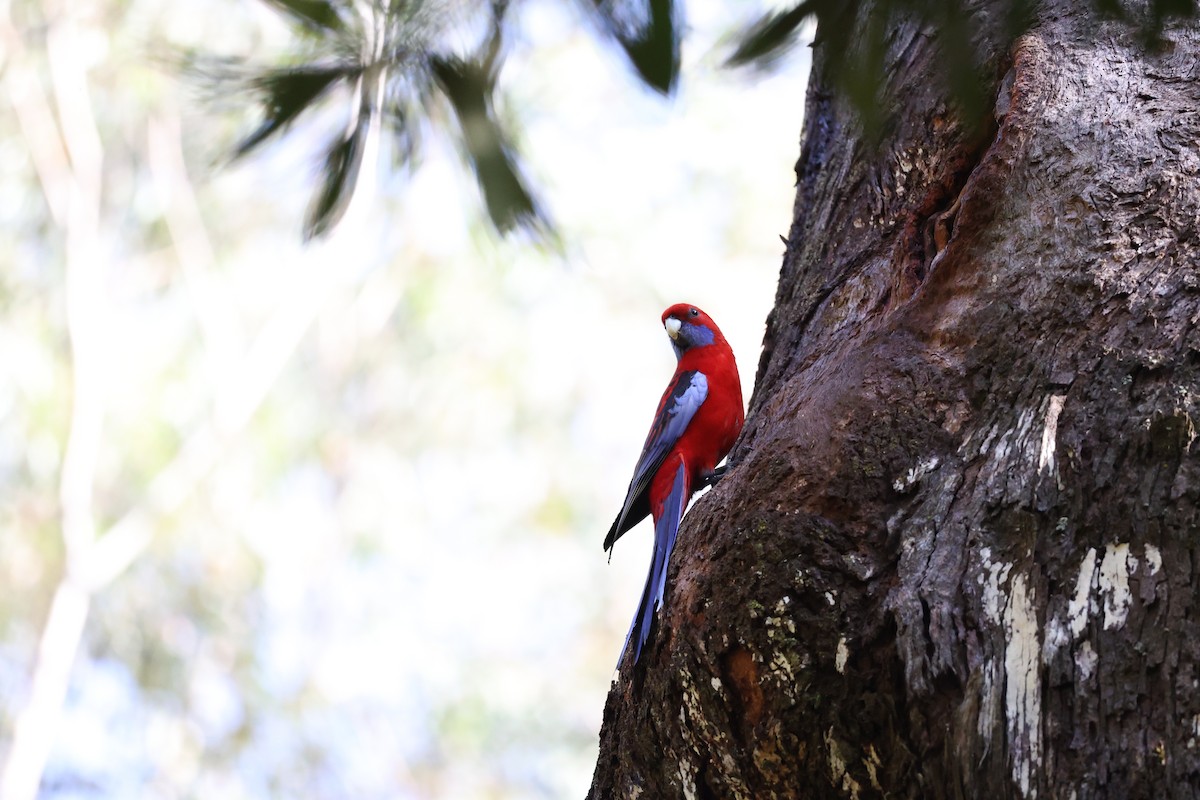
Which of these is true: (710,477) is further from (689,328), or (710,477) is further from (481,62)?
(481,62)

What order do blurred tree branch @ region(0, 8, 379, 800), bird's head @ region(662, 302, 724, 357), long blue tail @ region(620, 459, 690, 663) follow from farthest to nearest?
blurred tree branch @ region(0, 8, 379, 800)
bird's head @ region(662, 302, 724, 357)
long blue tail @ region(620, 459, 690, 663)

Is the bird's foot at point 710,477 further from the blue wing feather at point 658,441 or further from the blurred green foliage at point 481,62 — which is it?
the blurred green foliage at point 481,62

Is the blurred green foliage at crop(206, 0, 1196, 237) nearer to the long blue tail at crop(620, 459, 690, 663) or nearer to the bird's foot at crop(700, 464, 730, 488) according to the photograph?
A: the long blue tail at crop(620, 459, 690, 663)

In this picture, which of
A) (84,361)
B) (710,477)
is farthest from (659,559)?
(84,361)

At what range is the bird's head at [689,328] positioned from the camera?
14.8 ft

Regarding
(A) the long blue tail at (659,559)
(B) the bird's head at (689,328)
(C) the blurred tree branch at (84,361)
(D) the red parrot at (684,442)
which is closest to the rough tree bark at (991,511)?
(A) the long blue tail at (659,559)

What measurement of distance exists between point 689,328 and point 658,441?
40.0 inches

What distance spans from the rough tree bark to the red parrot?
1008mm

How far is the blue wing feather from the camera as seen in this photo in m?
3.50

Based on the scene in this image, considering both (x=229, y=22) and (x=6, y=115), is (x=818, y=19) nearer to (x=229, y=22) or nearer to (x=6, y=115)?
(x=229, y=22)

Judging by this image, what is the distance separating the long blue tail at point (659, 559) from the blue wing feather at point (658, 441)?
10cm

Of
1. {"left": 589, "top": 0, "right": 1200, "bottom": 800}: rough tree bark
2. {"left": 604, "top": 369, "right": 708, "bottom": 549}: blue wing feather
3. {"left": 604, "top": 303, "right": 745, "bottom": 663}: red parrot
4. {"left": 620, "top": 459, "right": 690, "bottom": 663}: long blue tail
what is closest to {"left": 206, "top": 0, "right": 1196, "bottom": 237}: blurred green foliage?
{"left": 589, "top": 0, "right": 1200, "bottom": 800}: rough tree bark

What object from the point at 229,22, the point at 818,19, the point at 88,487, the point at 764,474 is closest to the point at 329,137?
the point at 818,19

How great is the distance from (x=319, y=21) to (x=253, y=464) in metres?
9.66
